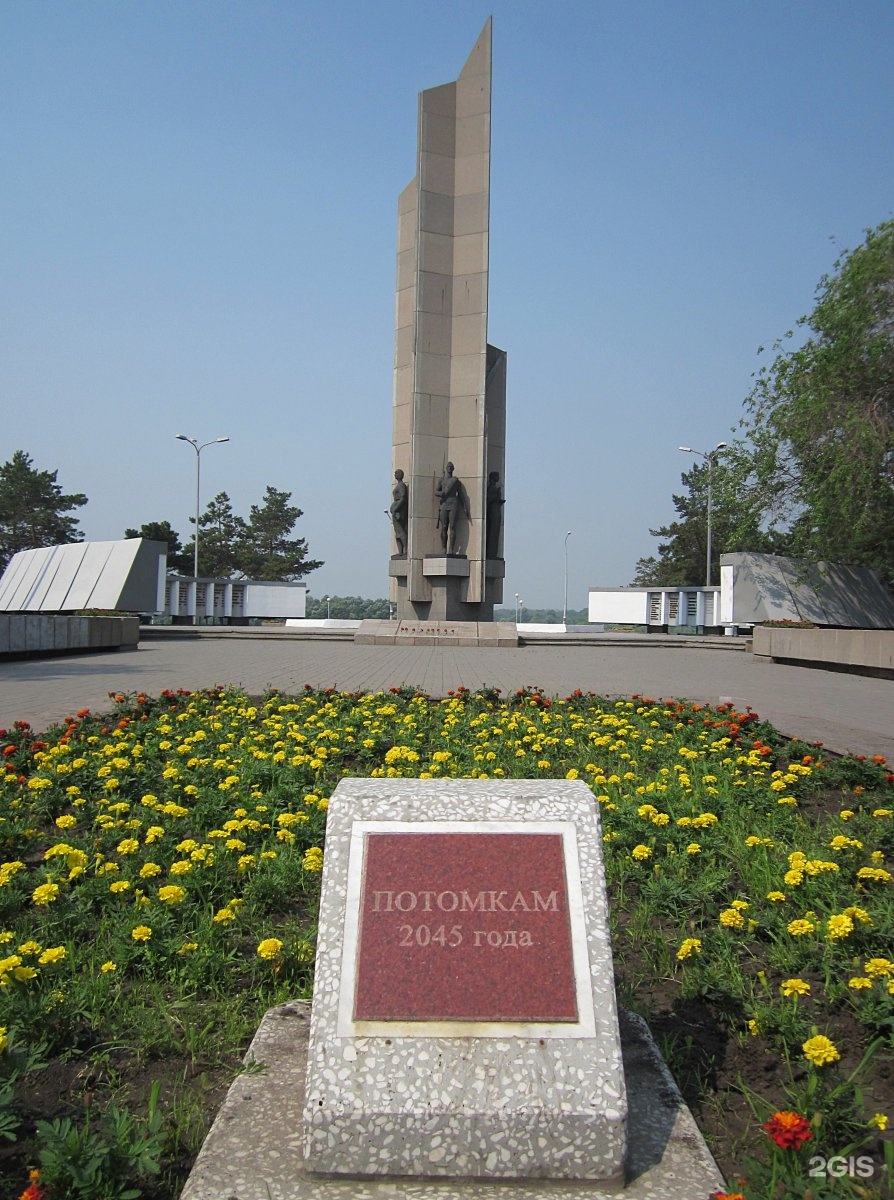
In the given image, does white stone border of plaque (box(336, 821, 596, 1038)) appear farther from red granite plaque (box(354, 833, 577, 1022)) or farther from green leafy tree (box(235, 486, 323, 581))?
green leafy tree (box(235, 486, 323, 581))

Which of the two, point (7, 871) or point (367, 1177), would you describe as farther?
point (7, 871)

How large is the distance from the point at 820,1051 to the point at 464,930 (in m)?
1.00

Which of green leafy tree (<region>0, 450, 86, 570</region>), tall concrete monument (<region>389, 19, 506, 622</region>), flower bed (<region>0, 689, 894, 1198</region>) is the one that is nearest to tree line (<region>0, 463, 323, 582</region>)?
green leafy tree (<region>0, 450, 86, 570</region>)

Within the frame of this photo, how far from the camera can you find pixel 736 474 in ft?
87.0

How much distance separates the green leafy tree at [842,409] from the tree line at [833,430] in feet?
0.08

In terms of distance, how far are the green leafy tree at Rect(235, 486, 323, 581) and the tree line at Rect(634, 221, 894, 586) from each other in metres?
42.7

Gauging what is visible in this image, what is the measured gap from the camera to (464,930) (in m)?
2.33

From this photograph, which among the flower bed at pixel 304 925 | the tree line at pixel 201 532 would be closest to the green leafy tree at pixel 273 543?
the tree line at pixel 201 532

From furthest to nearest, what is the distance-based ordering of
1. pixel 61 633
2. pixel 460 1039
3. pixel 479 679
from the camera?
pixel 61 633, pixel 479 679, pixel 460 1039

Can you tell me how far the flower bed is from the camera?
237 cm

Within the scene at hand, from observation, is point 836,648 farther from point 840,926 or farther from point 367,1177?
point 367,1177

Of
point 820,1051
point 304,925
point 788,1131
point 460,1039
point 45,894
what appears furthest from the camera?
point 304,925

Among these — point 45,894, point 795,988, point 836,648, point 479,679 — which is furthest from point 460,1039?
point 836,648

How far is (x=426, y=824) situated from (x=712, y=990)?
129cm
